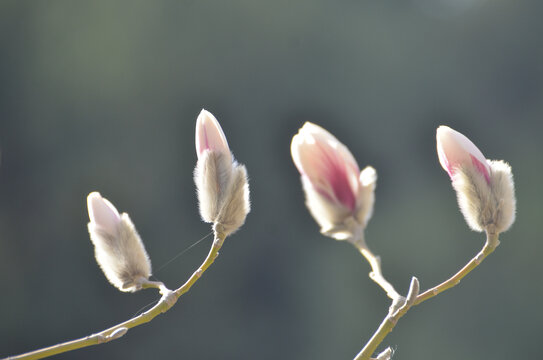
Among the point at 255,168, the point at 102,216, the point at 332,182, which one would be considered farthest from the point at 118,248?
the point at 255,168

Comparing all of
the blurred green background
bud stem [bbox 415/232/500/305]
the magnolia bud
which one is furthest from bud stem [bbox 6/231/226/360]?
the blurred green background

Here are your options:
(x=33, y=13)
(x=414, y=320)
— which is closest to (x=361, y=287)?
(x=414, y=320)

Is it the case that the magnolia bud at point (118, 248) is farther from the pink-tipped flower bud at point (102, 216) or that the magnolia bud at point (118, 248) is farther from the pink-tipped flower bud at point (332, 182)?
the pink-tipped flower bud at point (332, 182)

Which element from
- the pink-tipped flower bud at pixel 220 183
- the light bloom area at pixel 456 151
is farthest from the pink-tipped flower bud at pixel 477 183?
the pink-tipped flower bud at pixel 220 183

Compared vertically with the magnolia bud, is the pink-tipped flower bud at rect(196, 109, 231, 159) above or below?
above

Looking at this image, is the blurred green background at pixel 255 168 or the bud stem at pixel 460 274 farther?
the blurred green background at pixel 255 168

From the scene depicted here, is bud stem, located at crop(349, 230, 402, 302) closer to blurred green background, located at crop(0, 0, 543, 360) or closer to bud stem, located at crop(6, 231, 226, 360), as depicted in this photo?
bud stem, located at crop(6, 231, 226, 360)
